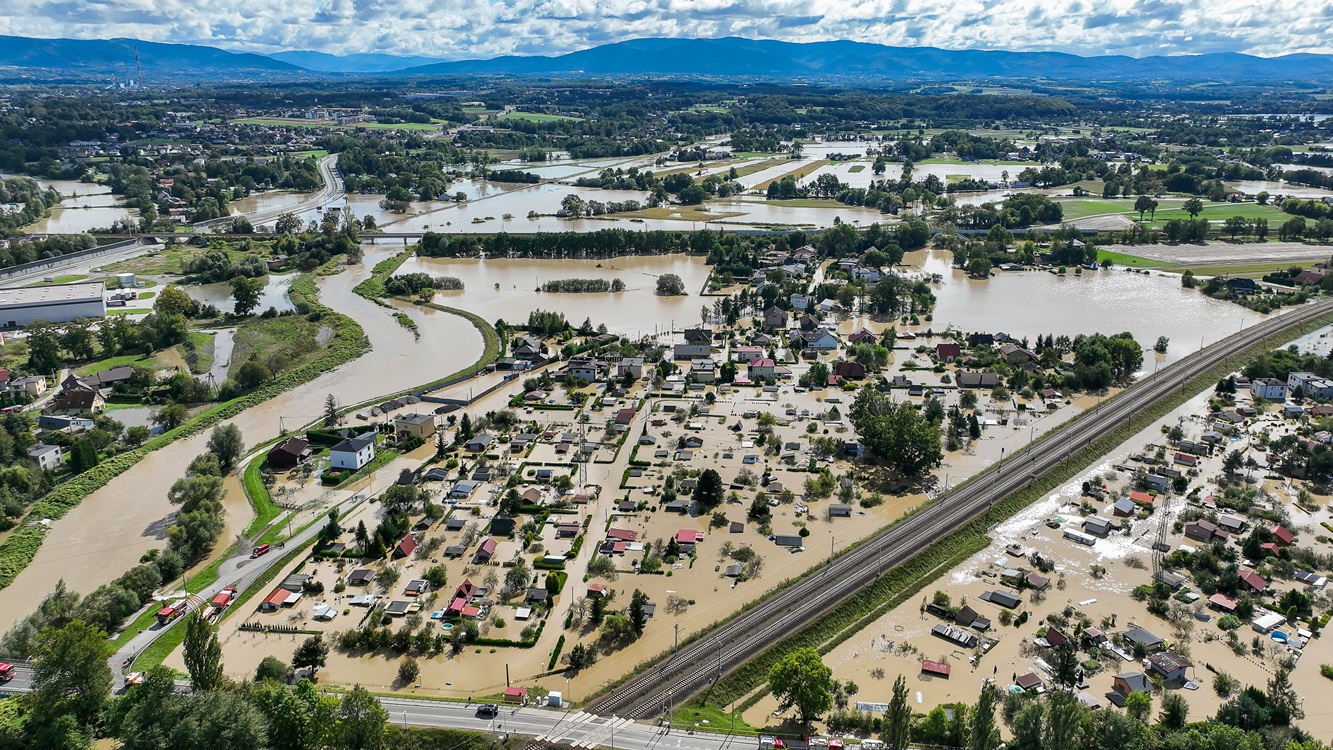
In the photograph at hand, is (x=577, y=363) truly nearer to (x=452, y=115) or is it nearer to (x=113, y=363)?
(x=113, y=363)

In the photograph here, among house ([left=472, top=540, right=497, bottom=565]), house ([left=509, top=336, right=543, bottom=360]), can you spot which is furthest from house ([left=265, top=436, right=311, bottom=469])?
house ([left=509, top=336, right=543, bottom=360])

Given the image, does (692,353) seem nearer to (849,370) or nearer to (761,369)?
(761,369)

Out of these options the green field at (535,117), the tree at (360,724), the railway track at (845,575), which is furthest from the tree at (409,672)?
the green field at (535,117)

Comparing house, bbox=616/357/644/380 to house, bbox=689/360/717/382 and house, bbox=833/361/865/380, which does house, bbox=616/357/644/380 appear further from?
house, bbox=833/361/865/380

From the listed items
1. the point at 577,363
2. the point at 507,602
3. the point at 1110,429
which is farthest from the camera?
the point at 577,363

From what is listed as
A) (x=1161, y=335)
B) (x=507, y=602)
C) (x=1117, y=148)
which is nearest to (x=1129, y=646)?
(x=507, y=602)

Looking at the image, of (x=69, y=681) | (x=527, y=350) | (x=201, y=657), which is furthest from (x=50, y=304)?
(x=201, y=657)
